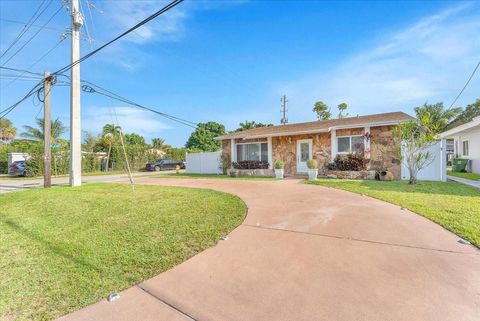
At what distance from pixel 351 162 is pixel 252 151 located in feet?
21.4

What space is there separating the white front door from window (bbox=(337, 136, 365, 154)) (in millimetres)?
1707

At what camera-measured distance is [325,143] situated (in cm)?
1399

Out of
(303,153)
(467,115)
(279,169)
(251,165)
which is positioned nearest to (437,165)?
(303,153)

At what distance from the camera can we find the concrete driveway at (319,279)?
2.31m

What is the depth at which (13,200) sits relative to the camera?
8836mm

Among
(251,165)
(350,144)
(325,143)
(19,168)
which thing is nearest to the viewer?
(350,144)

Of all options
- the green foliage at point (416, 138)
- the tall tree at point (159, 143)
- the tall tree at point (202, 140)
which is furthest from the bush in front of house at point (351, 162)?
the tall tree at point (202, 140)

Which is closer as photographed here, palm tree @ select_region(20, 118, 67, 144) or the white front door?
the white front door

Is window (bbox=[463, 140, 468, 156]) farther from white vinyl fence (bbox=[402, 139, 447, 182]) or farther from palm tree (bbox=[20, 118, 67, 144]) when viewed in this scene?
palm tree (bbox=[20, 118, 67, 144])

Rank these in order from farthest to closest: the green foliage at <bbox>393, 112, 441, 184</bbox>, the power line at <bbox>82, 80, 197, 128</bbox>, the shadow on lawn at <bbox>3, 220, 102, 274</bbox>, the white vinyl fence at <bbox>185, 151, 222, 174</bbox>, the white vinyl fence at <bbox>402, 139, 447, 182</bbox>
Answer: the white vinyl fence at <bbox>185, 151, 222, 174</bbox>
the power line at <bbox>82, 80, 197, 128</bbox>
the white vinyl fence at <bbox>402, 139, 447, 182</bbox>
the green foliage at <bbox>393, 112, 441, 184</bbox>
the shadow on lawn at <bbox>3, 220, 102, 274</bbox>

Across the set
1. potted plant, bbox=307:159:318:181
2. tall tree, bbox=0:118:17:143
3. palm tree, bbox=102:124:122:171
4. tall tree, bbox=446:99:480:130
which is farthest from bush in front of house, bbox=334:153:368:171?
tall tree, bbox=0:118:17:143

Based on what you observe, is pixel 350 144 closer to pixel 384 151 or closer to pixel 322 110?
pixel 384 151

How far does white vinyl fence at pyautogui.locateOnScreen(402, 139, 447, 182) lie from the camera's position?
11.0 metres

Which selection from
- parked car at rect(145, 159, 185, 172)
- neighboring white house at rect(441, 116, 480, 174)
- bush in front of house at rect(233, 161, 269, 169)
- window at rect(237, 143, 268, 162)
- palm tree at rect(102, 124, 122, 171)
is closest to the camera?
neighboring white house at rect(441, 116, 480, 174)
